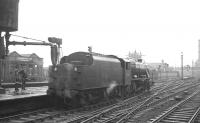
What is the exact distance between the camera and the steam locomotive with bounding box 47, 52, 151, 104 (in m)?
13.6

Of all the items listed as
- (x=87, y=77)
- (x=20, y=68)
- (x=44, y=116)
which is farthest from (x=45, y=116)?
(x=20, y=68)

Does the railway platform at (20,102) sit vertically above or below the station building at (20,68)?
below

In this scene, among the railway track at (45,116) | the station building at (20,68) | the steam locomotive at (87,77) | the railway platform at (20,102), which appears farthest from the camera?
the station building at (20,68)

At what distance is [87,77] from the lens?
1412 cm

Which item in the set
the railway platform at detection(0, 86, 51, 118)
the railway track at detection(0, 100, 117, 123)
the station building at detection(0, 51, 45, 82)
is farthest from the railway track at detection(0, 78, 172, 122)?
the station building at detection(0, 51, 45, 82)

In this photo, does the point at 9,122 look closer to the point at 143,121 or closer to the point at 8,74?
the point at 143,121

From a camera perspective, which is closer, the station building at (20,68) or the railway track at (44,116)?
the railway track at (44,116)

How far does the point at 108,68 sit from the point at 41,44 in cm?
454

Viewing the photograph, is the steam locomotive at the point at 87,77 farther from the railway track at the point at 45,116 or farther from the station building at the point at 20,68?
the station building at the point at 20,68

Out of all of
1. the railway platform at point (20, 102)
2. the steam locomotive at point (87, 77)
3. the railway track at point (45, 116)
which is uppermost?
the steam locomotive at point (87, 77)

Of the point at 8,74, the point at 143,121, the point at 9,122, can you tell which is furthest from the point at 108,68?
the point at 8,74

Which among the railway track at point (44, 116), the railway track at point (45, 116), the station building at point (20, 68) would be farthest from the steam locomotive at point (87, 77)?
the station building at point (20, 68)

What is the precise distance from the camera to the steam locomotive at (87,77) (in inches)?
535

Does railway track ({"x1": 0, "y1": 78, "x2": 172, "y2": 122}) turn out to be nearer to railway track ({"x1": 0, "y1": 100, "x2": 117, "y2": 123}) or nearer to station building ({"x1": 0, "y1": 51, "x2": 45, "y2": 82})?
railway track ({"x1": 0, "y1": 100, "x2": 117, "y2": 123})
